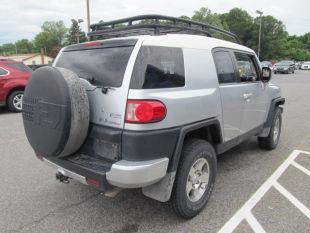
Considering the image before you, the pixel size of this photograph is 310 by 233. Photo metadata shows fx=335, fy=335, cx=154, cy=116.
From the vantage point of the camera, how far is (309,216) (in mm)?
3576

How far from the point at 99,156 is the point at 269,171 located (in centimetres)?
282

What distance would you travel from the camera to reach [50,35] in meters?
123

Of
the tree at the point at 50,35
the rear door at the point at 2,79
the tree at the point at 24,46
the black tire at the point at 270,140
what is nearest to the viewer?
the black tire at the point at 270,140

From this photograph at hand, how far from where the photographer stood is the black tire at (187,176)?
3309mm

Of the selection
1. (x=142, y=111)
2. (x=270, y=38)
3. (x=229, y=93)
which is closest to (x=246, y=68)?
(x=229, y=93)

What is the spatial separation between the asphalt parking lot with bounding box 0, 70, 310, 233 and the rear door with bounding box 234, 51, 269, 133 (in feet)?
2.42

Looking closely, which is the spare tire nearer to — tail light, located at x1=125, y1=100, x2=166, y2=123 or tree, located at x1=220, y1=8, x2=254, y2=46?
tail light, located at x1=125, y1=100, x2=166, y2=123

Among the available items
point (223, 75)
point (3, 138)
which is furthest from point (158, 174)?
point (3, 138)

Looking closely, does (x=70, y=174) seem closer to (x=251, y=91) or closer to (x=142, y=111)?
(x=142, y=111)

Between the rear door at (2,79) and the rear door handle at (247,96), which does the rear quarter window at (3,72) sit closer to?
the rear door at (2,79)

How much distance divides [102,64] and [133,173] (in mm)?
1160

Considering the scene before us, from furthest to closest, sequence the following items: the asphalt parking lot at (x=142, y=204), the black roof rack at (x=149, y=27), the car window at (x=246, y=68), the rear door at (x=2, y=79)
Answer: the rear door at (x=2, y=79)
the car window at (x=246, y=68)
the black roof rack at (x=149, y=27)
the asphalt parking lot at (x=142, y=204)

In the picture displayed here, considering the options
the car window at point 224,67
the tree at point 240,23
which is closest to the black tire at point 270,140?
the car window at point 224,67

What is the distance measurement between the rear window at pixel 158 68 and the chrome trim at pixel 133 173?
68 cm
